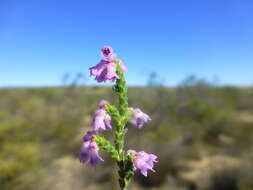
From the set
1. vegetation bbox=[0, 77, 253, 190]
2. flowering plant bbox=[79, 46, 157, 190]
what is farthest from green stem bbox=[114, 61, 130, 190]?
vegetation bbox=[0, 77, 253, 190]

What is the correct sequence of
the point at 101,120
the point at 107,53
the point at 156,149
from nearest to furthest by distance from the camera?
the point at 101,120, the point at 107,53, the point at 156,149

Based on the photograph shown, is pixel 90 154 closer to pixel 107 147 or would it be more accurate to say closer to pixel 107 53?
pixel 107 147

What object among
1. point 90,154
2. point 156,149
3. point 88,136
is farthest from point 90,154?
point 156,149

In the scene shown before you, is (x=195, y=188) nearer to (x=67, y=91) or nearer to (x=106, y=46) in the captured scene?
(x=106, y=46)

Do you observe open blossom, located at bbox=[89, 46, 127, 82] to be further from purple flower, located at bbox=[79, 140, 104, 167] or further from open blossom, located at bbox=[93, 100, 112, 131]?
purple flower, located at bbox=[79, 140, 104, 167]

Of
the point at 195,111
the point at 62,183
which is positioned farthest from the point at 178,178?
the point at 195,111

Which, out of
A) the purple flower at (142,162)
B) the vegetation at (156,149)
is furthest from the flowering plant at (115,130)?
the vegetation at (156,149)

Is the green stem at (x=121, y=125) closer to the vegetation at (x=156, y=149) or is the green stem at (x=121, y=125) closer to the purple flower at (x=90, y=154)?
the purple flower at (x=90, y=154)

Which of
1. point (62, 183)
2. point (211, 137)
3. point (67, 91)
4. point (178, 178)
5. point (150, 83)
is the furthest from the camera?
point (67, 91)
